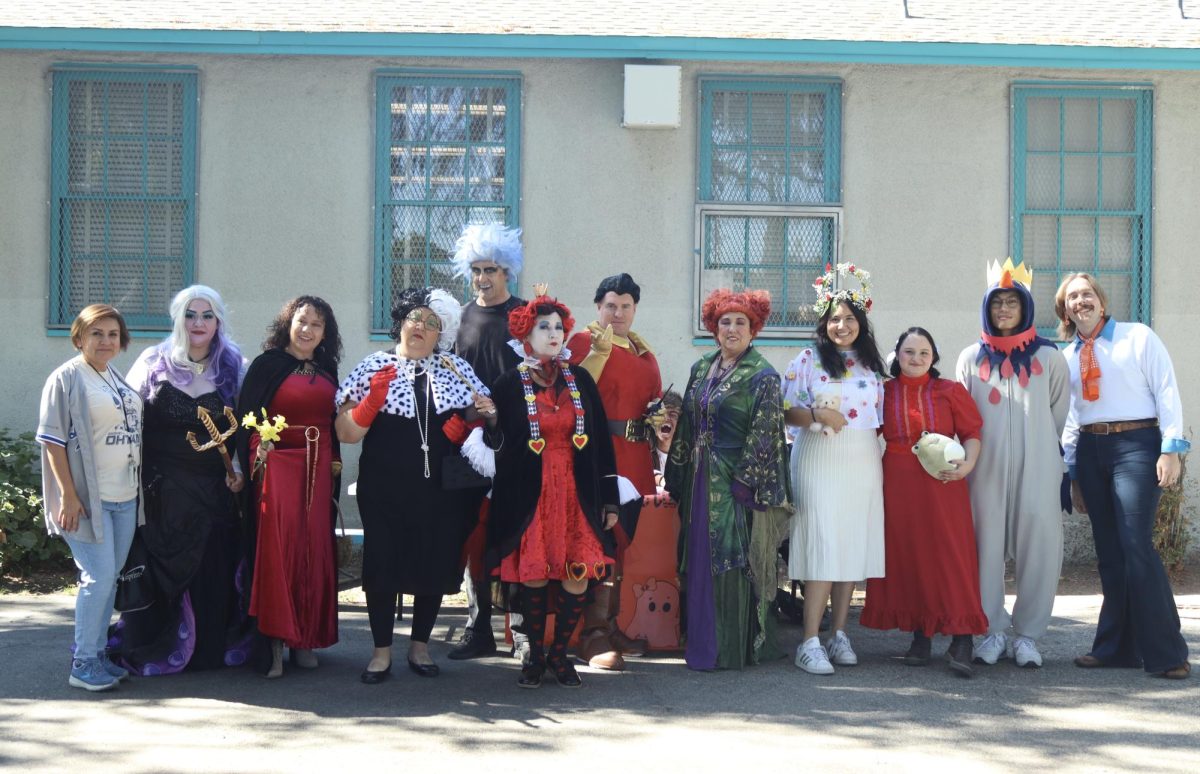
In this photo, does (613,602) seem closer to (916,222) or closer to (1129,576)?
(1129,576)

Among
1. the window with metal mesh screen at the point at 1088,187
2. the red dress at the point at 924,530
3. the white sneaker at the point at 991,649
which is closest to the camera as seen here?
the red dress at the point at 924,530

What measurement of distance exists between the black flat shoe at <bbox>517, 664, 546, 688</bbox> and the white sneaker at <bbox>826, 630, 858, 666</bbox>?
1564 millimetres

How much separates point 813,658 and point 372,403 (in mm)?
2483

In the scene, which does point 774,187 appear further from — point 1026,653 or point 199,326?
point 199,326

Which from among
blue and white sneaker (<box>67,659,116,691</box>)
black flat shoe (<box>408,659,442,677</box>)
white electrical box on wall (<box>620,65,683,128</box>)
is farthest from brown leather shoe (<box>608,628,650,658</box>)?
white electrical box on wall (<box>620,65,683,128</box>)

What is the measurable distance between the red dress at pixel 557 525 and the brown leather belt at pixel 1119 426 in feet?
8.61

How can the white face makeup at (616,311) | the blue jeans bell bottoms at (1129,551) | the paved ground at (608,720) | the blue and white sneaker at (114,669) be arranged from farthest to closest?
the white face makeup at (616,311), the blue jeans bell bottoms at (1129,551), the blue and white sneaker at (114,669), the paved ground at (608,720)

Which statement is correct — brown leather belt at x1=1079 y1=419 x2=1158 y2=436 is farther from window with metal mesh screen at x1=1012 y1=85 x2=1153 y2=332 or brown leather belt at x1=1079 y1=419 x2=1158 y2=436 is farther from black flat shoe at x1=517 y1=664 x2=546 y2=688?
window with metal mesh screen at x1=1012 y1=85 x2=1153 y2=332

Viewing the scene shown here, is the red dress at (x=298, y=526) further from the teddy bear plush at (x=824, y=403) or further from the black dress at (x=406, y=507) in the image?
the teddy bear plush at (x=824, y=403)

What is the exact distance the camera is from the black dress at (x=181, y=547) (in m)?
6.19

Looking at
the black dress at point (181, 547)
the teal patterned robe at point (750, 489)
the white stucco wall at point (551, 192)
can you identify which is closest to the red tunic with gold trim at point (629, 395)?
the teal patterned robe at point (750, 489)

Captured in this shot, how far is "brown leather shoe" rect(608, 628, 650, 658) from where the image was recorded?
6.81 meters

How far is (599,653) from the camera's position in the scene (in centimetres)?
664

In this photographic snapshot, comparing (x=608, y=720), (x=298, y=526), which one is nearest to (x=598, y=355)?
(x=298, y=526)
